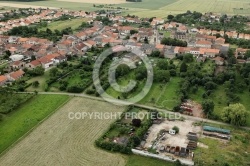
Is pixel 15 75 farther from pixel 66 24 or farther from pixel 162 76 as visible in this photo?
pixel 66 24

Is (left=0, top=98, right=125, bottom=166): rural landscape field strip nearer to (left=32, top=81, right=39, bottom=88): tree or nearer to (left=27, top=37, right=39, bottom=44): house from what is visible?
(left=32, top=81, right=39, bottom=88): tree

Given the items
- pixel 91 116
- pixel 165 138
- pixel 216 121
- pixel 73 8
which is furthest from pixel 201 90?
pixel 73 8

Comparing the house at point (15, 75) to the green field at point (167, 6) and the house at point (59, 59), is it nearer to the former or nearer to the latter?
the house at point (59, 59)

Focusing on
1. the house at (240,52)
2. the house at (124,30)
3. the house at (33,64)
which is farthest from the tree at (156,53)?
the house at (33,64)

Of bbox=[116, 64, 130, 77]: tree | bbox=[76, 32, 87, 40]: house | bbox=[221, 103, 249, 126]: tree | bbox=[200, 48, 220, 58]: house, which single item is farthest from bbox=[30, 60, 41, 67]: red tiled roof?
bbox=[221, 103, 249, 126]: tree

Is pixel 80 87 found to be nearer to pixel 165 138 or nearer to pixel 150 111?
pixel 150 111
